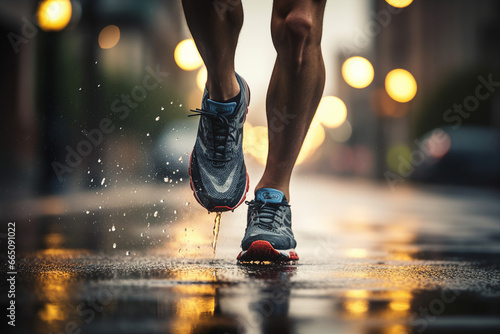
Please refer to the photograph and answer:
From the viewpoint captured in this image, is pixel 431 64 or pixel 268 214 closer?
pixel 268 214

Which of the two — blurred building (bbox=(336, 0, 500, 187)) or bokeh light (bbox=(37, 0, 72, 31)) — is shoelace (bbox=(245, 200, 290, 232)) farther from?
blurred building (bbox=(336, 0, 500, 187))

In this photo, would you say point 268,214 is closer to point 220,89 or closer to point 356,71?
point 220,89

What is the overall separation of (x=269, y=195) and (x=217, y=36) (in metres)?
0.73

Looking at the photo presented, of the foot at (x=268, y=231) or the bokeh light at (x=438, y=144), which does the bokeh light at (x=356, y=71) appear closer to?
the bokeh light at (x=438, y=144)

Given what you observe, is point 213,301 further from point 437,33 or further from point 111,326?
point 437,33

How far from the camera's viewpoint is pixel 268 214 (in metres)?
2.90

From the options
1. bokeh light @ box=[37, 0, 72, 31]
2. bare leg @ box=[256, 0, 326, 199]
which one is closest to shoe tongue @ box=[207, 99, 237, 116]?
bare leg @ box=[256, 0, 326, 199]

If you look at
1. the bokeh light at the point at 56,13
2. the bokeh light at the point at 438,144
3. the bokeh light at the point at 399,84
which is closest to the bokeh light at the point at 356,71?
the bokeh light at the point at 399,84

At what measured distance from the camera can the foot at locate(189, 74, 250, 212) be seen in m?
2.80

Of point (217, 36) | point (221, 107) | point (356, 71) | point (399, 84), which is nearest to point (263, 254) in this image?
point (221, 107)

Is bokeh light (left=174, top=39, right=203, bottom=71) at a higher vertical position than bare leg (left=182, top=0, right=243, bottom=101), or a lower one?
higher

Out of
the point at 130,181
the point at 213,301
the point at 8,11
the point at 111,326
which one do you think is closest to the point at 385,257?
the point at 213,301

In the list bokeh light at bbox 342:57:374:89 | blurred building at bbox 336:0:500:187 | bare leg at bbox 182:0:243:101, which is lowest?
bare leg at bbox 182:0:243:101

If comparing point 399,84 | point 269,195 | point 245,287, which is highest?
point 399,84
